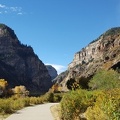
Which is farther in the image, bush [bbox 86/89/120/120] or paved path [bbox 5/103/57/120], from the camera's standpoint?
paved path [bbox 5/103/57/120]

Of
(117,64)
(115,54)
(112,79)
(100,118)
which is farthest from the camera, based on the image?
(115,54)

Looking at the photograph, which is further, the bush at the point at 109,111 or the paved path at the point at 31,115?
the paved path at the point at 31,115

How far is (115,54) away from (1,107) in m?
134

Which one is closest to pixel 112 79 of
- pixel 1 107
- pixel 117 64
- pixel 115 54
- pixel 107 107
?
pixel 1 107

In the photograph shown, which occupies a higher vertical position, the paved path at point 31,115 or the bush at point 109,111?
the bush at point 109,111

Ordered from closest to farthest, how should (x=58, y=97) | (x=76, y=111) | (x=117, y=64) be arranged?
1. (x=76, y=111)
2. (x=58, y=97)
3. (x=117, y=64)

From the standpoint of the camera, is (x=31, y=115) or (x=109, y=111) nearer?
(x=109, y=111)

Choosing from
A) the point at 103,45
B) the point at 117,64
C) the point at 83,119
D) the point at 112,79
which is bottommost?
the point at 83,119

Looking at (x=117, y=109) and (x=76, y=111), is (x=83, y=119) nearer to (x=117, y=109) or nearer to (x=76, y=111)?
(x=76, y=111)

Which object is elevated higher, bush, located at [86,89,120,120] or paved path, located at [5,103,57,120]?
bush, located at [86,89,120,120]

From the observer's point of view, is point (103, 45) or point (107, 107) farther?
point (103, 45)

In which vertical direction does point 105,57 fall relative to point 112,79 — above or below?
above

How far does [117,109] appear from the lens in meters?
9.60

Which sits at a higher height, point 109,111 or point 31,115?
point 109,111
